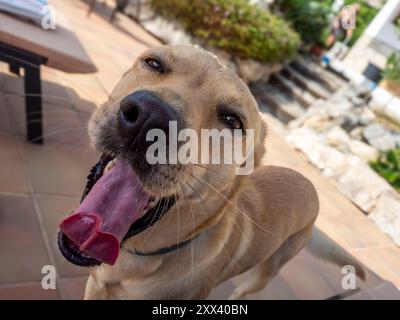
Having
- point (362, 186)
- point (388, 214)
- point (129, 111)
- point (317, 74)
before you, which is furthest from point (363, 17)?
point (129, 111)

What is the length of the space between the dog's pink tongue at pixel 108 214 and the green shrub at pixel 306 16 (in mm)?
11117

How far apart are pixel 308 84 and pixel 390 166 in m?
3.97

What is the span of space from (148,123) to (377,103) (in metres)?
Answer: 11.8

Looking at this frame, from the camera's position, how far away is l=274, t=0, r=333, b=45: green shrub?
11.1 m

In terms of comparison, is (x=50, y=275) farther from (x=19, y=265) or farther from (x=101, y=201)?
(x=101, y=201)

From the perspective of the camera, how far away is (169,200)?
5.03ft

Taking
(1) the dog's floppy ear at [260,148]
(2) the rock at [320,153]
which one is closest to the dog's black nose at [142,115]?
(1) the dog's floppy ear at [260,148]

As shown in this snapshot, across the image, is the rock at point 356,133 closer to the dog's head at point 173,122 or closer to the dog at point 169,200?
the dog at point 169,200

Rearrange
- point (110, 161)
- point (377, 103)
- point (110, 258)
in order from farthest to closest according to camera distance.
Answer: point (377, 103), point (110, 161), point (110, 258)

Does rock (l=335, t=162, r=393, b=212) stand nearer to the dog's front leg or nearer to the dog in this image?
the dog

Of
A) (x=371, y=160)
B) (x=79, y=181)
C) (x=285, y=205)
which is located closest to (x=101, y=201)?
(x=285, y=205)

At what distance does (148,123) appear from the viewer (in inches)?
47.4

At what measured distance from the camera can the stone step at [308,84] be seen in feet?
31.4

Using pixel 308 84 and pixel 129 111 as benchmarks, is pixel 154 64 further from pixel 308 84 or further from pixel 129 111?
pixel 308 84
